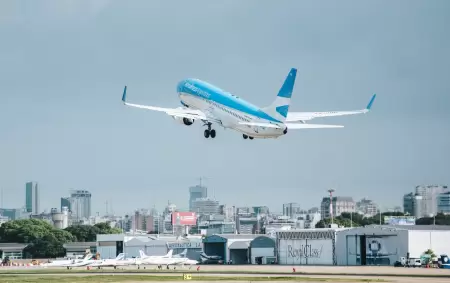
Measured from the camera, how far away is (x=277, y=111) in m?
164

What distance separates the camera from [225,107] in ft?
570

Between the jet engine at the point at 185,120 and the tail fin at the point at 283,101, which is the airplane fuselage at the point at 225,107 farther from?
the jet engine at the point at 185,120

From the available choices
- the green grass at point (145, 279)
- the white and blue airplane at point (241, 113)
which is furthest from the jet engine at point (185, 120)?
the green grass at point (145, 279)

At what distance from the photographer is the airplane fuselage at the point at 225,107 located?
163125 mm

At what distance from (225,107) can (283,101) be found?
12711mm

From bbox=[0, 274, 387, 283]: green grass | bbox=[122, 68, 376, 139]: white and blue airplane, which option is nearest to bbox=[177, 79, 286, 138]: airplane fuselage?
bbox=[122, 68, 376, 139]: white and blue airplane

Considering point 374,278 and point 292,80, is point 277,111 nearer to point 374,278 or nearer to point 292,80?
point 292,80

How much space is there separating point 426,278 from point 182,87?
6231 cm

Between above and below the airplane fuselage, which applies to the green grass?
below

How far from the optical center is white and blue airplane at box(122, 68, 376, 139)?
162500 mm

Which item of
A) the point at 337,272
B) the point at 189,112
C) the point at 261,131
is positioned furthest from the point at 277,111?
the point at 337,272

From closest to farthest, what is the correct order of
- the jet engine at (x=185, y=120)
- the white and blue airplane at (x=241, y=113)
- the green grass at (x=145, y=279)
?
the green grass at (x=145, y=279)
the white and blue airplane at (x=241, y=113)
the jet engine at (x=185, y=120)

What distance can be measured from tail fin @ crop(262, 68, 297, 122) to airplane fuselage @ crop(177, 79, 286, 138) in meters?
0.85

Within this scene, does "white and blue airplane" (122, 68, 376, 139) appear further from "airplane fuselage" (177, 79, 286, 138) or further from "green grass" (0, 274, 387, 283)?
"green grass" (0, 274, 387, 283)
